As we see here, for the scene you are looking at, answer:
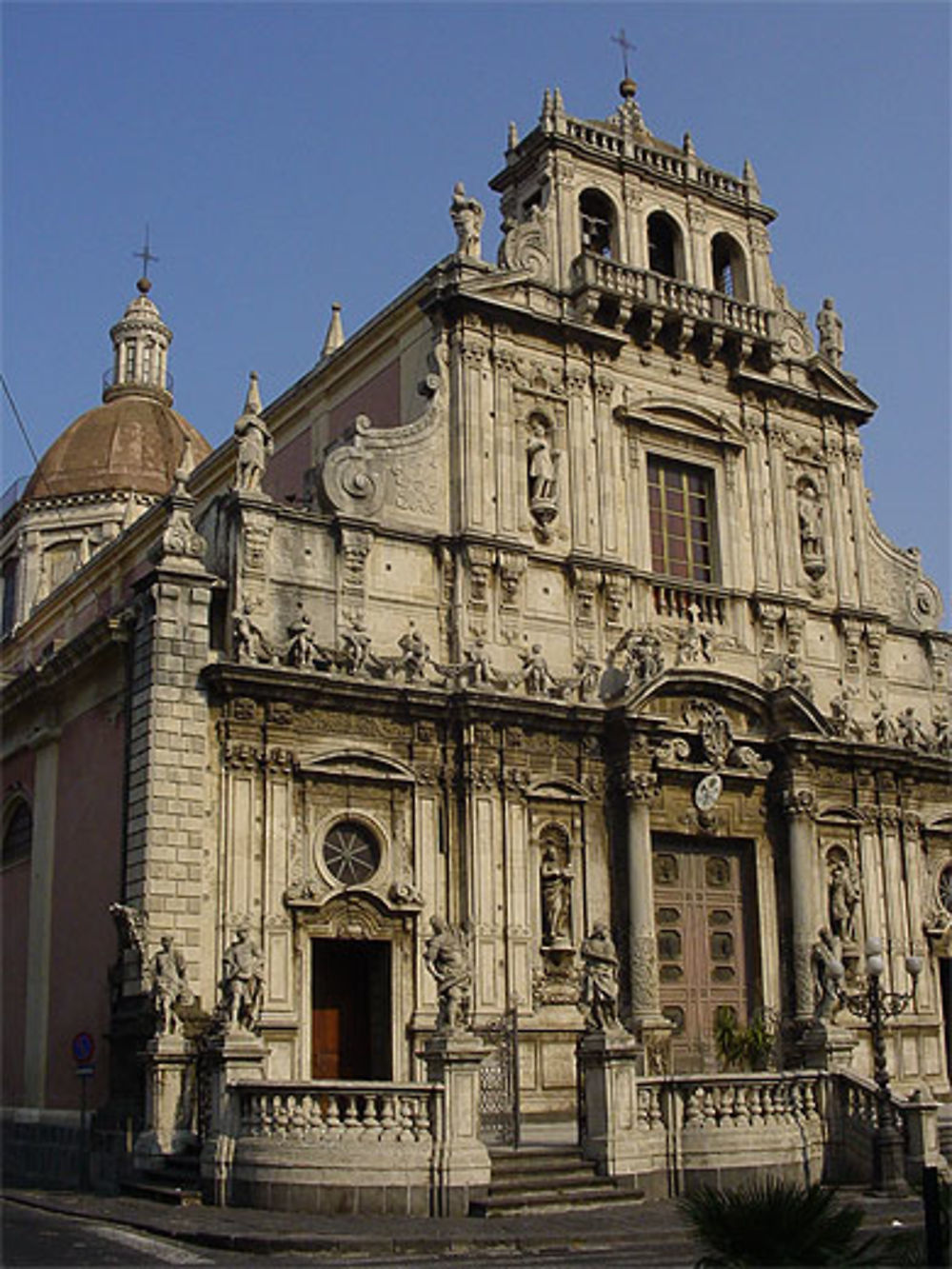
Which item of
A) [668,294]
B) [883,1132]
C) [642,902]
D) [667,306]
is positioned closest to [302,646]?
[642,902]

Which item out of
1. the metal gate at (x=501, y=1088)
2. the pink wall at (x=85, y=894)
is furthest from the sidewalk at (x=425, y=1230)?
the pink wall at (x=85, y=894)

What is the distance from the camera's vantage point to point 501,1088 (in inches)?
821

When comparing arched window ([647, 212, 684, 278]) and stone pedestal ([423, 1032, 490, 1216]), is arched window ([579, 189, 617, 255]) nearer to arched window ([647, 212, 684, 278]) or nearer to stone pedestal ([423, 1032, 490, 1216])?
arched window ([647, 212, 684, 278])

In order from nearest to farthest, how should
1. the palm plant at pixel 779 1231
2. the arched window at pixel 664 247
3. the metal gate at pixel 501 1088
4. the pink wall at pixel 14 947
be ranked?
the palm plant at pixel 779 1231, the metal gate at pixel 501 1088, the pink wall at pixel 14 947, the arched window at pixel 664 247

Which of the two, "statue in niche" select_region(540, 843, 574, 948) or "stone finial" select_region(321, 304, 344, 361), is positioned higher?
"stone finial" select_region(321, 304, 344, 361)

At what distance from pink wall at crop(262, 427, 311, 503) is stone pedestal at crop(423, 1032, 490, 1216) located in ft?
46.2

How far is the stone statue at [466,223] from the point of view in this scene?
26453 millimetres

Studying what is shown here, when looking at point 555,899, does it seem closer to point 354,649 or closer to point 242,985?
point 354,649

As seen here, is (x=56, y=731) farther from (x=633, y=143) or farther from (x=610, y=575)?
(x=633, y=143)

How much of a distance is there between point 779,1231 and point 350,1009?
14671 mm

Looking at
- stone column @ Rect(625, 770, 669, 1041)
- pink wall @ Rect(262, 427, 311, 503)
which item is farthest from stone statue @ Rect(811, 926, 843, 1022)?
pink wall @ Rect(262, 427, 311, 503)

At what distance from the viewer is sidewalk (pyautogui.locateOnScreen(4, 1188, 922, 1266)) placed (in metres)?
14.4

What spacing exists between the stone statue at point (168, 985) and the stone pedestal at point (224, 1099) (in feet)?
4.63

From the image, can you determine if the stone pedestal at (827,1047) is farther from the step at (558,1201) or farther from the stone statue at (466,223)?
the stone statue at (466,223)
